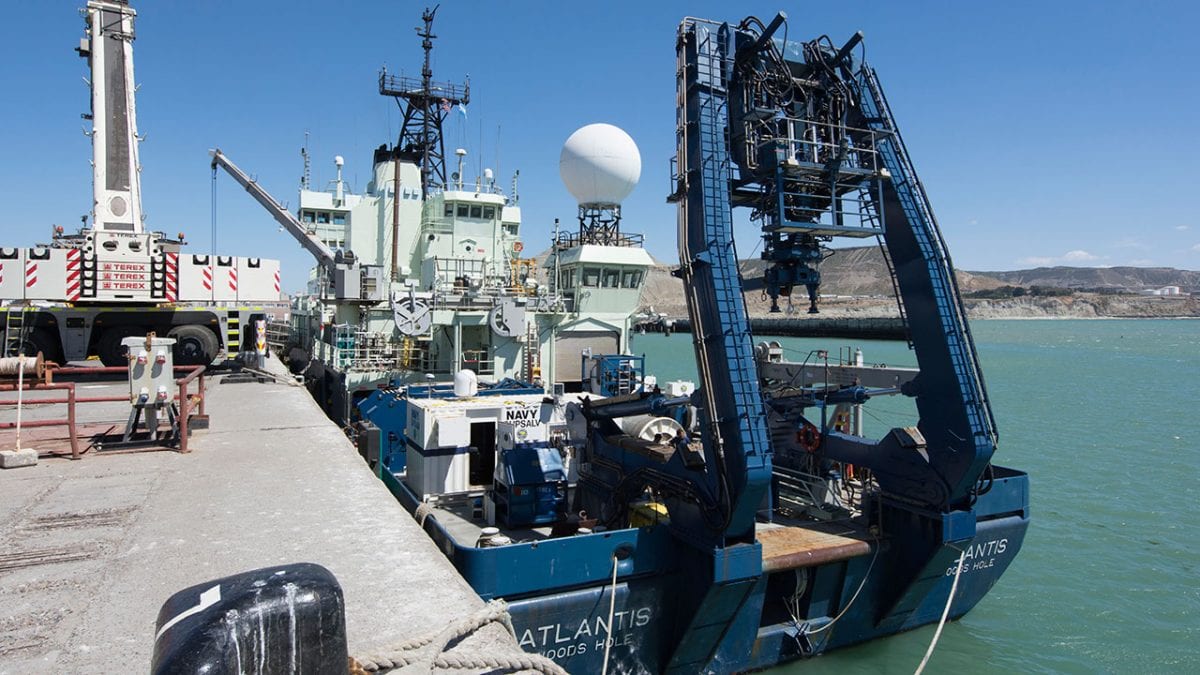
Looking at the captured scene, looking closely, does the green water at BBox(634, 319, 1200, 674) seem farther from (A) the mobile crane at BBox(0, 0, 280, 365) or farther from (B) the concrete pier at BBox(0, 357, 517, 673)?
(A) the mobile crane at BBox(0, 0, 280, 365)

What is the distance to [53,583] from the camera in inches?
199

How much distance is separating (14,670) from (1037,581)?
1677cm

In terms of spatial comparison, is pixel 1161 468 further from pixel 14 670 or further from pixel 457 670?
pixel 14 670

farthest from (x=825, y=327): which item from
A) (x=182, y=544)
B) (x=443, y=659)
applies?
(x=443, y=659)

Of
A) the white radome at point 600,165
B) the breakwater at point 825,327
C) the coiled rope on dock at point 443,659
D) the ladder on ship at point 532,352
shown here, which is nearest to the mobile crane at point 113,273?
the ladder on ship at point 532,352

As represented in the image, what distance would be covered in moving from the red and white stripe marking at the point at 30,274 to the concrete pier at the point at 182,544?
298 inches

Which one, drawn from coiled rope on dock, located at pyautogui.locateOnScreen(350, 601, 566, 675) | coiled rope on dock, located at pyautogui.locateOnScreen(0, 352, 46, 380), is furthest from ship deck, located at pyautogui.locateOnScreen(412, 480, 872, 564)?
coiled rope on dock, located at pyautogui.locateOnScreen(350, 601, 566, 675)

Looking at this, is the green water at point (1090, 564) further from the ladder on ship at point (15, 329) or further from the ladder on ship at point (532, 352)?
the ladder on ship at point (15, 329)

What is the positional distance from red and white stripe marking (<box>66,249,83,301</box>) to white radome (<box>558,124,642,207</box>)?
14.4m

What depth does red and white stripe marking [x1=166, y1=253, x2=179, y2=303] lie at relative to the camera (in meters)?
15.3

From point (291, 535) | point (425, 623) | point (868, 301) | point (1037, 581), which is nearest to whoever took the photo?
point (425, 623)

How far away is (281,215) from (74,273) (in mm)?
13653

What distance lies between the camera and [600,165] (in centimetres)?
2359

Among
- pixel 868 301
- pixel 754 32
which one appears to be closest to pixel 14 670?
pixel 754 32
